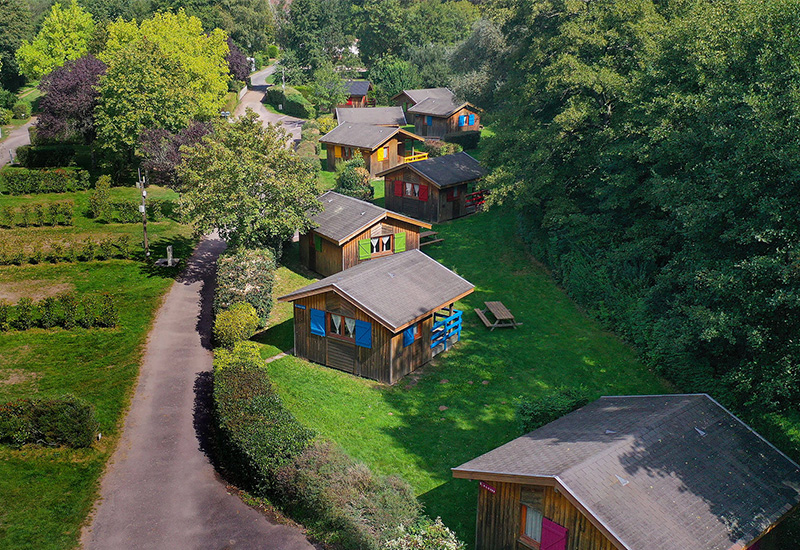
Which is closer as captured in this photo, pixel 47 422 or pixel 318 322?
pixel 47 422

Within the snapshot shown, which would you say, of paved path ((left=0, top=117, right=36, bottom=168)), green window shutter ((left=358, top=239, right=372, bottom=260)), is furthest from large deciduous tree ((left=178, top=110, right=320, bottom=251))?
paved path ((left=0, top=117, right=36, bottom=168))

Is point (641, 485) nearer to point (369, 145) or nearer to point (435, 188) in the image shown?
point (435, 188)

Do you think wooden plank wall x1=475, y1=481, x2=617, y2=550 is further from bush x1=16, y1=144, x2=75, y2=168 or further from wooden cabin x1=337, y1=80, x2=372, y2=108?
wooden cabin x1=337, y1=80, x2=372, y2=108

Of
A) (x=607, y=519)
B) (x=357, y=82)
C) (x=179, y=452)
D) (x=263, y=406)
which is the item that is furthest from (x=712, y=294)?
(x=357, y=82)

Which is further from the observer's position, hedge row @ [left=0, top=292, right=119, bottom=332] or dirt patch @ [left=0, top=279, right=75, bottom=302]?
dirt patch @ [left=0, top=279, right=75, bottom=302]

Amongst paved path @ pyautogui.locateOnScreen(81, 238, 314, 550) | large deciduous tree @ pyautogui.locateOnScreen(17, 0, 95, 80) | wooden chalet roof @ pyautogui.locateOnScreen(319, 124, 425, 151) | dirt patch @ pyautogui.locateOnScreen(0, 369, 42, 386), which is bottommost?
paved path @ pyautogui.locateOnScreen(81, 238, 314, 550)

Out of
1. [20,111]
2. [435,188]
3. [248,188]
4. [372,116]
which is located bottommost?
[435,188]

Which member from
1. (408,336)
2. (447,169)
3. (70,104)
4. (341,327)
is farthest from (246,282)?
(70,104)

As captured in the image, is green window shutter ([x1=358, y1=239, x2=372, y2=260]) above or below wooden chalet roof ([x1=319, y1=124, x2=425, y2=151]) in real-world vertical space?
below
